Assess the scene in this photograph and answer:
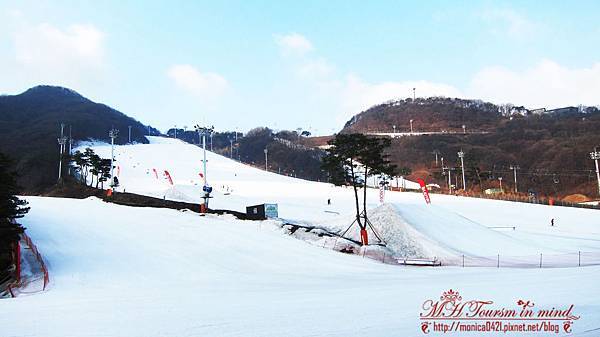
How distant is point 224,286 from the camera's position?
17391 millimetres

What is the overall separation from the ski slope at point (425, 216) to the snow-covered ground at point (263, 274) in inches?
7.4

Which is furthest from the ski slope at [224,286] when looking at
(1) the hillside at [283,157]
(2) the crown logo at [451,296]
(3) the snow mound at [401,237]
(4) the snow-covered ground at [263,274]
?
(1) the hillside at [283,157]

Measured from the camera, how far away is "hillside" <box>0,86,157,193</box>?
78438 mm

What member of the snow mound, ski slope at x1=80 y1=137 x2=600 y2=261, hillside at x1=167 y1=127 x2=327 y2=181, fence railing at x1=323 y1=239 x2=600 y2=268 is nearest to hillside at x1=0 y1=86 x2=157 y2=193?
ski slope at x1=80 y1=137 x2=600 y2=261

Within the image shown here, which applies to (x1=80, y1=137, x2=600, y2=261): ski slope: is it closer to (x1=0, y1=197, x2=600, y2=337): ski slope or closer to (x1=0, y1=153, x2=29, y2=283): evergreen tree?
(x1=0, y1=197, x2=600, y2=337): ski slope

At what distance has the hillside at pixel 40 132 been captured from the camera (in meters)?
78.4

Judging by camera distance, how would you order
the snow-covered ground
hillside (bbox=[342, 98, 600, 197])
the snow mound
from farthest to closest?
hillside (bbox=[342, 98, 600, 197]) < the snow mound < the snow-covered ground

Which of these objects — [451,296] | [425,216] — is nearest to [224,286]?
[451,296]

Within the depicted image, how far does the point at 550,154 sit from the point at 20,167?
4926 inches

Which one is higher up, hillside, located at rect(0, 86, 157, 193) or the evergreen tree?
hillside, located at rect(0, 86, 157, 193)

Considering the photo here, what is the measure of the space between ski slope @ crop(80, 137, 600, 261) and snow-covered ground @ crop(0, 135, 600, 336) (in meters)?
0.19

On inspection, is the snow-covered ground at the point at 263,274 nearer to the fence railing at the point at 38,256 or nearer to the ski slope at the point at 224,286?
the ski slope at the point at 224,286

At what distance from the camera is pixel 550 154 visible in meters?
120

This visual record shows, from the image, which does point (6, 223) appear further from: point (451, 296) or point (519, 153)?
point (519, 153)
